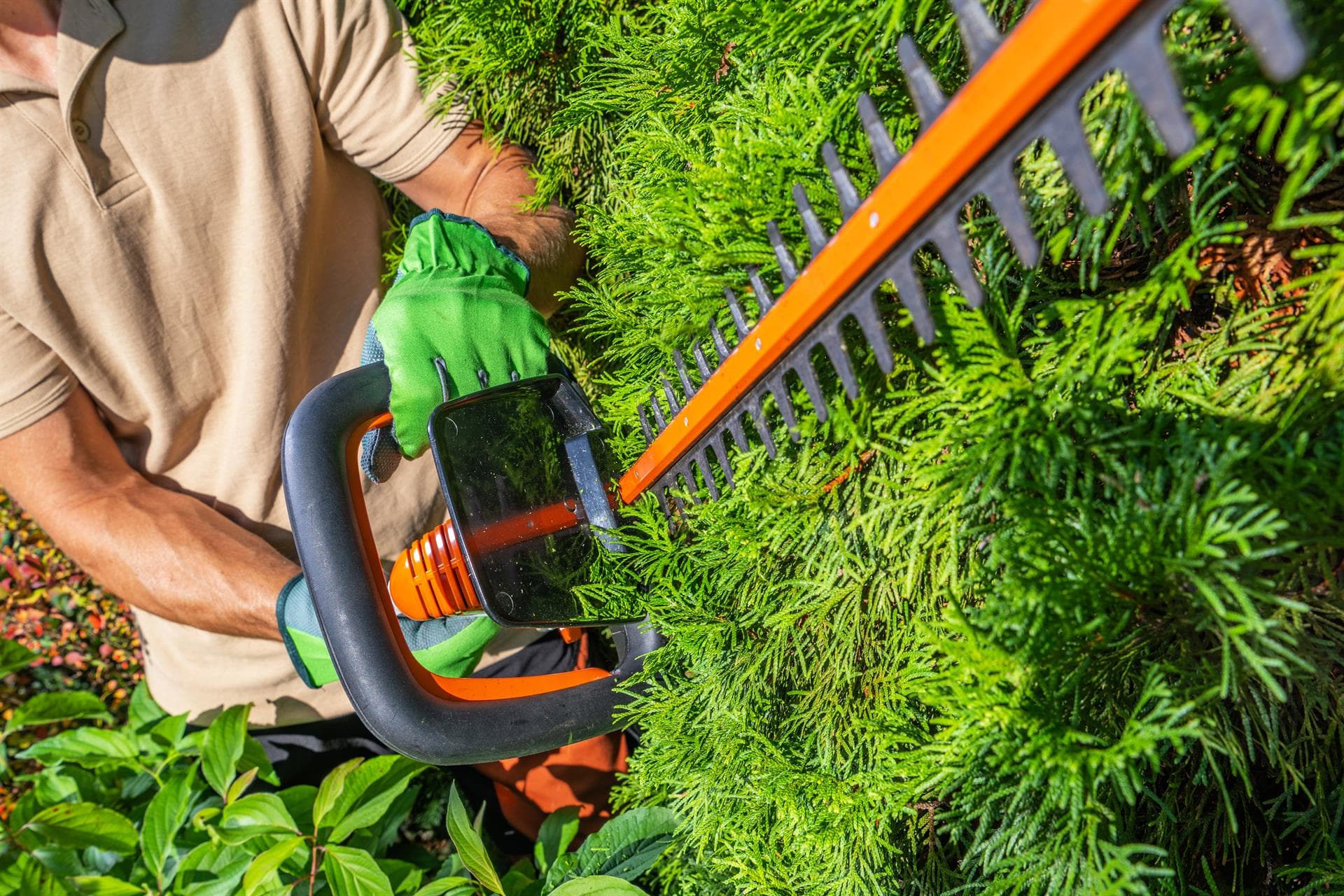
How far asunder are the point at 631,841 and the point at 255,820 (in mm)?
700

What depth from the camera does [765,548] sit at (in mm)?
811

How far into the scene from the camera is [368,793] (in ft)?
5.09

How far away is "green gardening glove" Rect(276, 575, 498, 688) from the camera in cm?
127

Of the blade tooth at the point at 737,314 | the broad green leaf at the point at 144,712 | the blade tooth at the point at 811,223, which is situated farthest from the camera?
the broad green leaf at the point at 144,712

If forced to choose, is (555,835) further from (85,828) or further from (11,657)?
(11,657)

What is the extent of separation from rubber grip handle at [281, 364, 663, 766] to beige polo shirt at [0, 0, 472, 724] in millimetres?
818

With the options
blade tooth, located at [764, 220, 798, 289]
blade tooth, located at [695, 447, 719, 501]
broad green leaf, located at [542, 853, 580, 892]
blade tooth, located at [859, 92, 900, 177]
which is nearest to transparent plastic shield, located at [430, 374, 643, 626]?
blade tooth, located at [695, 447, 719, 501]

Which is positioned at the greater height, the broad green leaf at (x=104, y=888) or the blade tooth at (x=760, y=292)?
the blade tooth at (x=760, y=292)

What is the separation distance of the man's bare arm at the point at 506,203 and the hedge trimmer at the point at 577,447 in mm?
473

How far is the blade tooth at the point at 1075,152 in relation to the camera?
38 cm

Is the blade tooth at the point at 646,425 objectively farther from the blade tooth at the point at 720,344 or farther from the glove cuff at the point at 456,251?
the glove cuff at the point at 456,251

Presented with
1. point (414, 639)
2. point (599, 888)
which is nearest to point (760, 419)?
point (599, 888)

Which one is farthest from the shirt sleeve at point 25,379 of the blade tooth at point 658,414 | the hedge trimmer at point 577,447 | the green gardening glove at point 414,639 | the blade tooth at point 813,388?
the blade tooth at point 813,388

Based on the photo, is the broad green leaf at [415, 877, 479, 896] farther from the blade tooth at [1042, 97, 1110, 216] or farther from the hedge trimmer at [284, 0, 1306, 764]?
the blade tooth at [1042, 97, 1110, 216]
